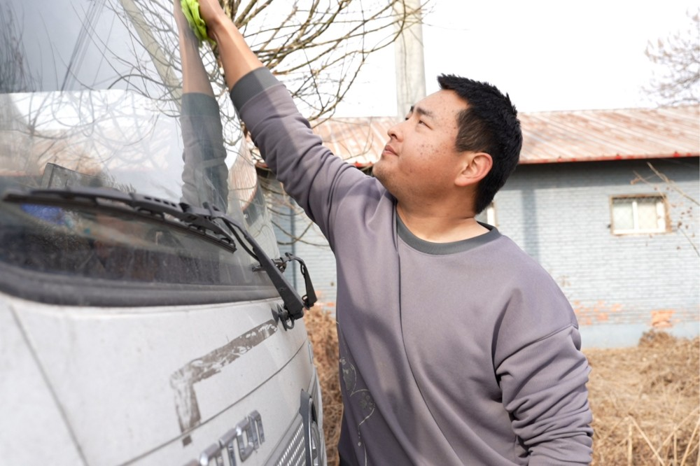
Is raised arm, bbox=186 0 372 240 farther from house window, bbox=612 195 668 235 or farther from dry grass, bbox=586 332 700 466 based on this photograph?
house window, bbox=612 195 668 235

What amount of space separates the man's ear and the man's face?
0.07ft

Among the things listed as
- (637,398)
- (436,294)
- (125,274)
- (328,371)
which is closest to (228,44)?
(436,294)

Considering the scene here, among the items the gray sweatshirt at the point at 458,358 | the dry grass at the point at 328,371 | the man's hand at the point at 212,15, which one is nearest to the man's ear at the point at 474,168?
the gray sweatshirt at the point at 458,358

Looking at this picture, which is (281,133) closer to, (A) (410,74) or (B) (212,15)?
(B) (212,15)

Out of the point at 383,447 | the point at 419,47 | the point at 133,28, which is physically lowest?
the point at 383,447

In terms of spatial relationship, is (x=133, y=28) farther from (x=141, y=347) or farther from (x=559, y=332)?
(x=559, y=332)

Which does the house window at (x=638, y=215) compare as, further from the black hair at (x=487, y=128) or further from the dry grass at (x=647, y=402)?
the black hair at (x=487, y=128)

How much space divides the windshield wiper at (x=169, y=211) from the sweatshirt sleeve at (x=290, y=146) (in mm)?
434

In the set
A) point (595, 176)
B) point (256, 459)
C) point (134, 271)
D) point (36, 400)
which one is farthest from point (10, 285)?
point (595, 176)

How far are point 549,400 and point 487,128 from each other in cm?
84

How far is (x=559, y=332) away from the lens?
1792 mm

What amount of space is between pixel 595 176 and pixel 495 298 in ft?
35.9

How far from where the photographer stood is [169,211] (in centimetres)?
115

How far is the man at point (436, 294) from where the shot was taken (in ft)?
5.83
